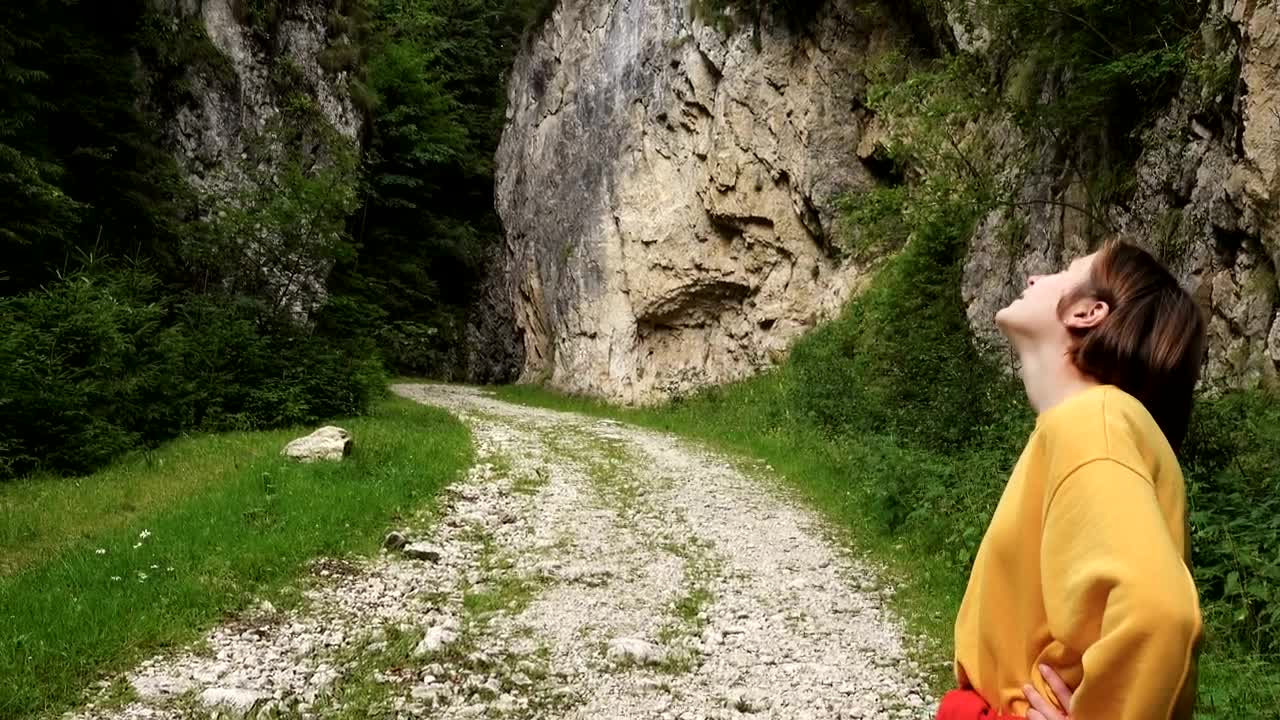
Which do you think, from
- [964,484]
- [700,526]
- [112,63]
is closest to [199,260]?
[112,63]

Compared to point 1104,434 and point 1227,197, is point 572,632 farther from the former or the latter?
point 1227,197

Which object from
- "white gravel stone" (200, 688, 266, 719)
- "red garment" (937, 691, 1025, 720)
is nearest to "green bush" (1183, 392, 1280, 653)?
"red garment" (937, 691, 1025, 720)

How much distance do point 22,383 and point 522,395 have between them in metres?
17.8

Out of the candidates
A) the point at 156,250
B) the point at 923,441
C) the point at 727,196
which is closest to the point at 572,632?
the point at 923,441

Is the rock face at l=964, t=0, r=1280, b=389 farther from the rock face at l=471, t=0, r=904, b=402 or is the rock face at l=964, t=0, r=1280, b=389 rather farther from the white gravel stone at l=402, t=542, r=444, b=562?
the rock face at l=471, t=0, r=904, b=402

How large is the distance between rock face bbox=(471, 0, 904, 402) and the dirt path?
1327 cm

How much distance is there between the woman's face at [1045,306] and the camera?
5.46ft

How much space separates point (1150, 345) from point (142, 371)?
1381 cm

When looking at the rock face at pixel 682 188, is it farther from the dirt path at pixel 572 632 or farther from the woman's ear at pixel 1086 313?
the woman's ear at pixel 1086 313

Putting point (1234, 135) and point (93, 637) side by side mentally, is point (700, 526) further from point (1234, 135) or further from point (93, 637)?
point (1234, 135)

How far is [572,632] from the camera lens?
238 inches

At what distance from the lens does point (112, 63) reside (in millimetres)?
15617

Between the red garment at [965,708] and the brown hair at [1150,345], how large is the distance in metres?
0.58

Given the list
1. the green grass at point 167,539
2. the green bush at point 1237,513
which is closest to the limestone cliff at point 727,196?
the green bush at point 1237,513
